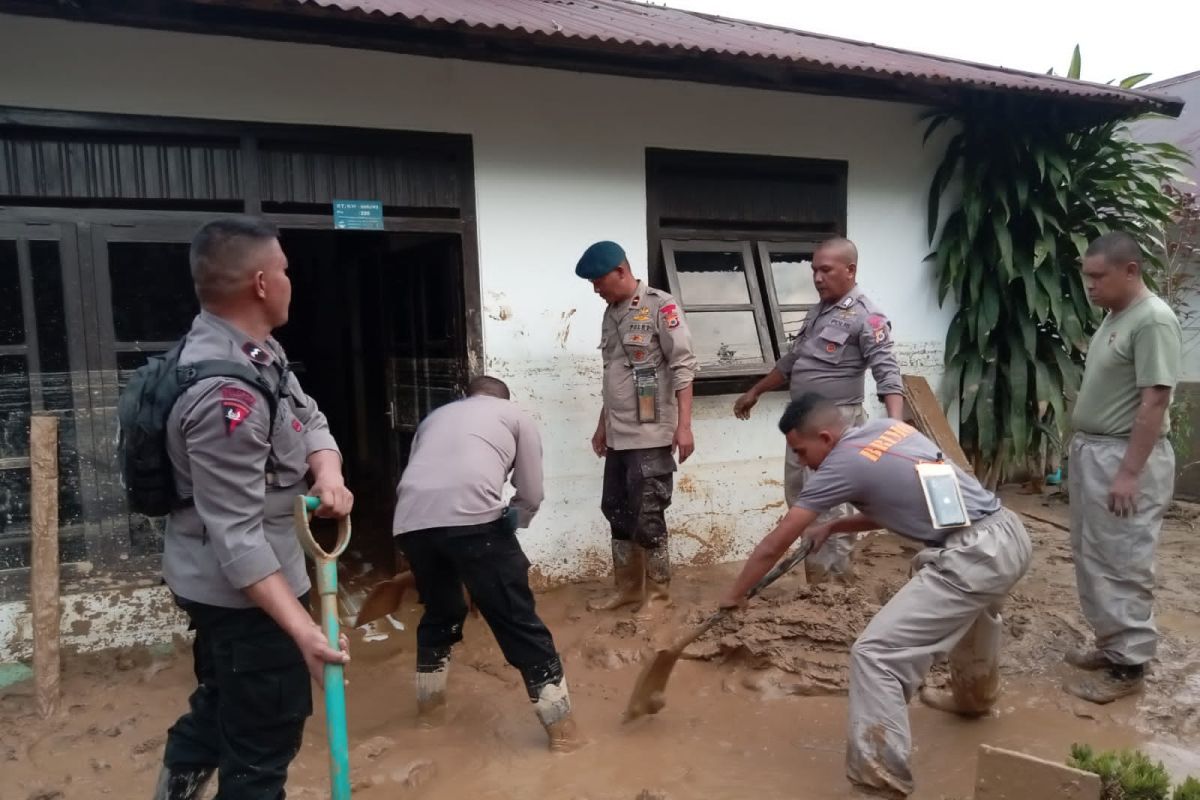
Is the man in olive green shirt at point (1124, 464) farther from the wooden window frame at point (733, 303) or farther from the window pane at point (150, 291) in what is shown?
the window pane at point (150, 291)

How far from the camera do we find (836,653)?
3645 millimetres

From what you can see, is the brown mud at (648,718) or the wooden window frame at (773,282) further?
the wooden window frame at (773,282)

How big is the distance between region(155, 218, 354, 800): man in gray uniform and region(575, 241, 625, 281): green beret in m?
2.12

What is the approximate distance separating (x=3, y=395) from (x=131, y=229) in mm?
897

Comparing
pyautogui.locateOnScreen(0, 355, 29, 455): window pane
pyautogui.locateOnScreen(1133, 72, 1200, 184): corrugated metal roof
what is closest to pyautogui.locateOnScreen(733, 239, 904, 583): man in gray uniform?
pyautogui.locateOnScreen(0, 355, 29, 455): window pane

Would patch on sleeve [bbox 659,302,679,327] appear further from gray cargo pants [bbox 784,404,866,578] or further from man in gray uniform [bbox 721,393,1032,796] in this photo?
man in gray uniform [bbox 721,393,1032,796]

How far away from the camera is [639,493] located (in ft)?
13.7

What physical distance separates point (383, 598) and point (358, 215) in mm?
1873

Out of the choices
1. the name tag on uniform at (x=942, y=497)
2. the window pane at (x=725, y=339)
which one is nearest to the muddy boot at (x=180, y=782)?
the name tag on uniform at (x=942, y=497)

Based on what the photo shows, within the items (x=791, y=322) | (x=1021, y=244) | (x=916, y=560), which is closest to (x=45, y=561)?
(x=916, y=560)

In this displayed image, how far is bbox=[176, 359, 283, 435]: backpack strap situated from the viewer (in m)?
1.87

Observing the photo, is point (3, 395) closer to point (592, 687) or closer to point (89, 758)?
point (89, 758)

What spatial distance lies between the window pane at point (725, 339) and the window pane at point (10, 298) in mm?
3392

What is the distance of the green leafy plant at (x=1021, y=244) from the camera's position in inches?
217
